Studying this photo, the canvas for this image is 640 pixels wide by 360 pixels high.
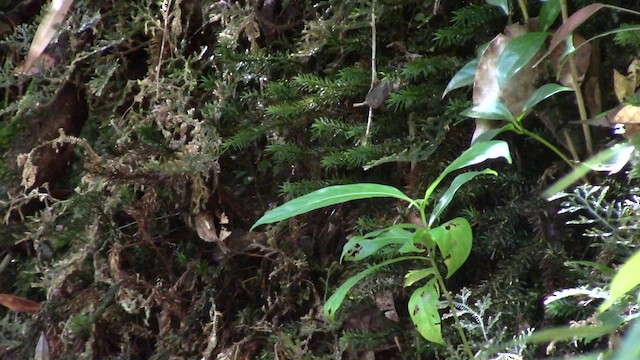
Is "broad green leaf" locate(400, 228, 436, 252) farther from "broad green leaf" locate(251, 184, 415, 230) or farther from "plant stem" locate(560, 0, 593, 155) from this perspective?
"plant stem" locate(560, 0, 593, 155)

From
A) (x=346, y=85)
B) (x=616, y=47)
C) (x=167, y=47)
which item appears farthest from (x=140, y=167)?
(x=616, y=47)

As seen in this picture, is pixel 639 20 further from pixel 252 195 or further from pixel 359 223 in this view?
pixel 252 195

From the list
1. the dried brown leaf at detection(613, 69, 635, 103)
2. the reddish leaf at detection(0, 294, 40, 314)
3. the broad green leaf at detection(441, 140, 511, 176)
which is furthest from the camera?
the reddish leaf at detection(0, 294, 40, 314)

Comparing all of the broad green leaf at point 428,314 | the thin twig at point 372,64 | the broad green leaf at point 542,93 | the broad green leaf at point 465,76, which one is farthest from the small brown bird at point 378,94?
the broad green leaf at point 428,314

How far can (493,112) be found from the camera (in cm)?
77

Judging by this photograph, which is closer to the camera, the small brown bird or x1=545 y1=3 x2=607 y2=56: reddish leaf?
x1=545 y1=3 x2=607 y2=56: reddish leaf

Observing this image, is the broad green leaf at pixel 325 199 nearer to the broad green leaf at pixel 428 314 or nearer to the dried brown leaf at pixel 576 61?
the broad green leaf at pixel 428 314

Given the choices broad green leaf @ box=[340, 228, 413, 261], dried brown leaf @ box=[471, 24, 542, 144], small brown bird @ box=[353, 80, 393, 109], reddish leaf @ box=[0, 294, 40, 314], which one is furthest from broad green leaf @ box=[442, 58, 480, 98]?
reddish leaf @ box=[0, 294, 40, 314]

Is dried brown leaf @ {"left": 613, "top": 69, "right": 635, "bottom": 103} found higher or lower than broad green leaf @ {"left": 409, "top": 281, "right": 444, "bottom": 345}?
higher

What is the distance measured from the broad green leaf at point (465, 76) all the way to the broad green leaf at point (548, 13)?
0.30 ft

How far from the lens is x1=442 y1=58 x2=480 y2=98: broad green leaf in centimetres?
85

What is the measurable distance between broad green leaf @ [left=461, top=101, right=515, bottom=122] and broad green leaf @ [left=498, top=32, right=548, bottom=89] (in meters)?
0.03

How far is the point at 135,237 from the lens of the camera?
1.14 m

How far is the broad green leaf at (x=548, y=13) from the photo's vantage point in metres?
0.81
